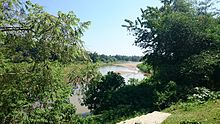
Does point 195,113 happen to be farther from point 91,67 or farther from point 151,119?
point 91,67

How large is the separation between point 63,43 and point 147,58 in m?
16.7

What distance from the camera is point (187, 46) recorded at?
18.9 meters

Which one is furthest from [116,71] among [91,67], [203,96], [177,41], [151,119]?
[91,67]

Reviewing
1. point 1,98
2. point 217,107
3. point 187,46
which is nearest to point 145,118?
point 217,107

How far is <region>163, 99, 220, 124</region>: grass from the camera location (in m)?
10.1

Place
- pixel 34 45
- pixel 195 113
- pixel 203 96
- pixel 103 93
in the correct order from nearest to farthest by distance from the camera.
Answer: pixel 34 45
pixel 195 113
pixel 203 96
pixel 103 93

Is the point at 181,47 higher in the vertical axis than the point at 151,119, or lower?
higher

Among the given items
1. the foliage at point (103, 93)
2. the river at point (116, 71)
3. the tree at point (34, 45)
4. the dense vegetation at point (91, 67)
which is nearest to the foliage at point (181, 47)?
the dense vegetation at point (91, 67)

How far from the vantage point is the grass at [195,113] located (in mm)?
10081

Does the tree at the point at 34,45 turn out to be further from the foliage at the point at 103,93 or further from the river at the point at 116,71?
the foliage at the point at 103,93

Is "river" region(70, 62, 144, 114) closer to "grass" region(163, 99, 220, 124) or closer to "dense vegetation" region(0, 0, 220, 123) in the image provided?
"dense vegetation" region(0, 0, 220, 123)

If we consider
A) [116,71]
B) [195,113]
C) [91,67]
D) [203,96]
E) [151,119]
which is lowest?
[116,71]

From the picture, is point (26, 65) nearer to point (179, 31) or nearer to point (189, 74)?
point (189, 74)

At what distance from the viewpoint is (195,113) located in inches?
448
